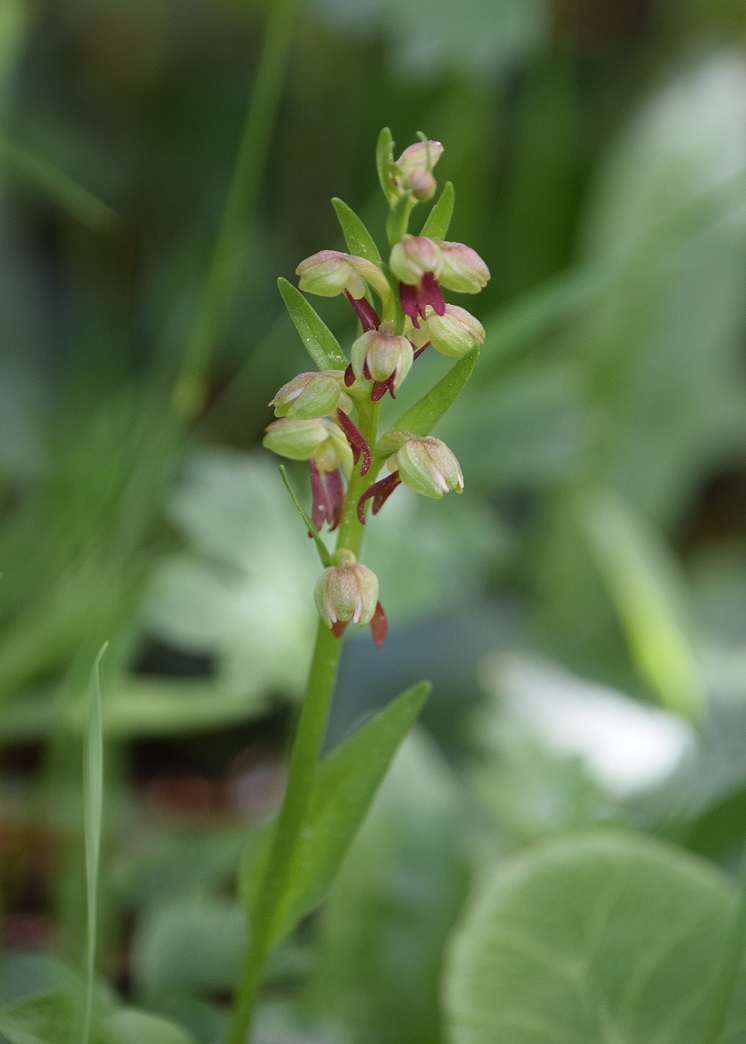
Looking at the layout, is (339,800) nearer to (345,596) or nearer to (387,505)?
(345,596)

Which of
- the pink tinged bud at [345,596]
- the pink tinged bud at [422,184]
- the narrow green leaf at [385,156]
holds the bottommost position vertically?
the pink tinged bud at [345,596]

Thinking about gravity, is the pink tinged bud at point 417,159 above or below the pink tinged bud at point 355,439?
above

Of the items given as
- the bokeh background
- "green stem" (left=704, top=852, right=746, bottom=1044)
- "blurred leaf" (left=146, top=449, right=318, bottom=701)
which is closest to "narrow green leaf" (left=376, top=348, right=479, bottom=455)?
"green stem" (left=704, top=852, right=746, bottom=1044)

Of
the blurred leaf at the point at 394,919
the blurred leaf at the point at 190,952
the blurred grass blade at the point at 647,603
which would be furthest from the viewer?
the blurred grass blade at the point at 647,603

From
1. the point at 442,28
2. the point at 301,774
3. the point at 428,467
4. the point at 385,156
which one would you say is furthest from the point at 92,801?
the point at 442,28

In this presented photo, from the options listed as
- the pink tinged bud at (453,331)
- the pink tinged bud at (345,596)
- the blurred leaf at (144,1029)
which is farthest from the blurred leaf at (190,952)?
the pink tinged bud at (453,331)

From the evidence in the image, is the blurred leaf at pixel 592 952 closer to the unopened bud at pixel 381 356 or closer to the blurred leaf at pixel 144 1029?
the blurred leaf at pixel 144 1029

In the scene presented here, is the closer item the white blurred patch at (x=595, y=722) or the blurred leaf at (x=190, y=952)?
the blurred leaf at (x=190, y=952)
